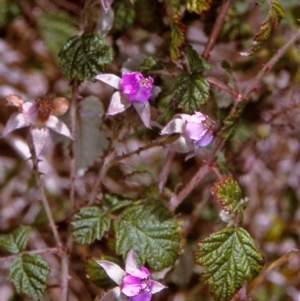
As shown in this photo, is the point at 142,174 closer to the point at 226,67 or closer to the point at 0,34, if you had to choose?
the point at 226,67

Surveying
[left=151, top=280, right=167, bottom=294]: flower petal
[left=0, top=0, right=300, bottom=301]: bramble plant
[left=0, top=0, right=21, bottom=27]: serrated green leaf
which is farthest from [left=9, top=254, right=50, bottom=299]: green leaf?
[left=0, top=0, right=21, bottom=27]: serrated green leaf

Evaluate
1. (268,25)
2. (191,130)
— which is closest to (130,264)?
(191,130)

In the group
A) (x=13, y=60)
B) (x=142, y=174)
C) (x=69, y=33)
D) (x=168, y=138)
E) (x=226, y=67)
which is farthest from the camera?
(x=13, y=60)

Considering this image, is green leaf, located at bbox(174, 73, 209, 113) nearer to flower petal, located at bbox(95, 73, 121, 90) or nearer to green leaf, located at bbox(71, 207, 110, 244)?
flower petal, located at bbox(95, 73, 121, 90)

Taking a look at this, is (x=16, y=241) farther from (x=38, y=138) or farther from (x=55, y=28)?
(x=55, y=28)

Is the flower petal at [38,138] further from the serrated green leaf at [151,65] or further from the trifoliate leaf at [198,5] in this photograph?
the trifoliate leaf at [198,5]

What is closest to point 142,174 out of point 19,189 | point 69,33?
point 69,33
